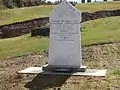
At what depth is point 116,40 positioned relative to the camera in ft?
58.9

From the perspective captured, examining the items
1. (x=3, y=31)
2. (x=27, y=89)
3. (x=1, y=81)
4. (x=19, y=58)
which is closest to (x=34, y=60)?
(x=19, y=58)

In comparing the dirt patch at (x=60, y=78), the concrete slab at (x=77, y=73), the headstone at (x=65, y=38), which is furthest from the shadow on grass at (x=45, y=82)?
the headstone at (x=65, y=38)

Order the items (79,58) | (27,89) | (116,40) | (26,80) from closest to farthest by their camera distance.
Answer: (27,89) → (26,80) → (79,58) → (116,40)

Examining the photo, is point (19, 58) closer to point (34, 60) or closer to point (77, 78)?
point (34, 60)

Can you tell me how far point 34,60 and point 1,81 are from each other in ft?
11.4

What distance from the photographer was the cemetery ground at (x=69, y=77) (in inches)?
416

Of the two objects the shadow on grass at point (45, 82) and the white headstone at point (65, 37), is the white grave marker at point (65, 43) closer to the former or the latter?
the white headstone at point (65, 37)

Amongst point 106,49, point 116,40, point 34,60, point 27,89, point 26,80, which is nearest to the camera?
point 27,89

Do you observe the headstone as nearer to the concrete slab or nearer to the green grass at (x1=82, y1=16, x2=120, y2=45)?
the concrete slab

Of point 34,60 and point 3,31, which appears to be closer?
point 34,60

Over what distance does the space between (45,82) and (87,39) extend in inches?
343

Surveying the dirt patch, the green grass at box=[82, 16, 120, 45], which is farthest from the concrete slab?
the green grass at box=[82, 16, 120, 45]

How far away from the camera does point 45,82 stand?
10898 millimetres

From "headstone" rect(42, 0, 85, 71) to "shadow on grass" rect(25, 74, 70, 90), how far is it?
67cm
